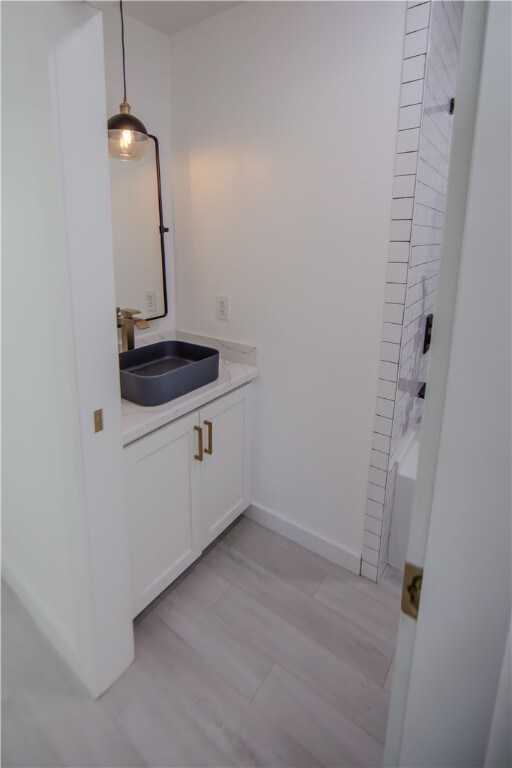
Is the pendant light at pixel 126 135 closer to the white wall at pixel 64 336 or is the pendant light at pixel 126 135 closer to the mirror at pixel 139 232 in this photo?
the mirror at pixel 139 232

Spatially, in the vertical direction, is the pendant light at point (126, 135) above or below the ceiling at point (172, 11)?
below

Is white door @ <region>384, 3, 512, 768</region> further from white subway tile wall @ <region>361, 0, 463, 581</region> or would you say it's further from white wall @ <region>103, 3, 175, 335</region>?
white wall @ <region>103, 3, 175, 335</region>

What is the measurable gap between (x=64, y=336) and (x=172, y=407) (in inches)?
21.8

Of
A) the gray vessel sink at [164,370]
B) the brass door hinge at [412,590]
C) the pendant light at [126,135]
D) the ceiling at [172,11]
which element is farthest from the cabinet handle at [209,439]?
the ceiling at [172,11]

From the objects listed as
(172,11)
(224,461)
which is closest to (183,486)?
(224,461)

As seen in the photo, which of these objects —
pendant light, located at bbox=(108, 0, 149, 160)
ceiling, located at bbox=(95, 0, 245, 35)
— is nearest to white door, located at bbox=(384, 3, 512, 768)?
pendant light, located at bbox=(108, 0, 149, 160)

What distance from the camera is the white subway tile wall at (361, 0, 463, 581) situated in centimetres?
140

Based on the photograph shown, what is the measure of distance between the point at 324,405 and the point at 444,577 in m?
1.40

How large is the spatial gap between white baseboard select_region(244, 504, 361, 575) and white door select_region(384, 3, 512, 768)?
1458mm

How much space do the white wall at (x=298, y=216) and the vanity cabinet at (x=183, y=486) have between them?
21 cm

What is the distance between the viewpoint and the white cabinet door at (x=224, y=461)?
72.9 inches

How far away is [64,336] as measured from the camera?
3.70 feet

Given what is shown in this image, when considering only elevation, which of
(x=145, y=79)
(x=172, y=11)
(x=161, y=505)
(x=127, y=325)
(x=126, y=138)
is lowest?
(x=161, y=505)

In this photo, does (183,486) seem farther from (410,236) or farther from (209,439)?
(410,236)
